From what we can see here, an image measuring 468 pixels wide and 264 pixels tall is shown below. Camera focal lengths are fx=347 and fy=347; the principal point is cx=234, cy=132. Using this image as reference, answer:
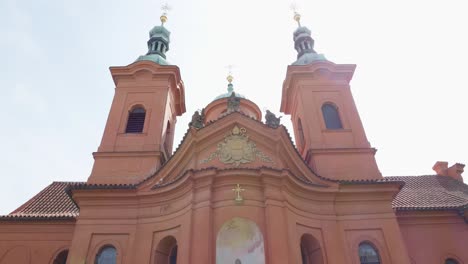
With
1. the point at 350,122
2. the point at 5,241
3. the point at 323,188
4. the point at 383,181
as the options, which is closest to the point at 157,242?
the point at 323,188

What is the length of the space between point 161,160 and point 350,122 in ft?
28.9

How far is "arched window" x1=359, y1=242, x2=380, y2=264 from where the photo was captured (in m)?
12.0

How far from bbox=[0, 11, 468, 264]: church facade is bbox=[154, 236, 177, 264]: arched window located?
39mm

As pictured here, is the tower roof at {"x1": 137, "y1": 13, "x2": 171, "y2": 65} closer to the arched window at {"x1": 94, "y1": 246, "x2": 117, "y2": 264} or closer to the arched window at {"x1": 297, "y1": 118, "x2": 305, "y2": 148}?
the arched window at {"x1": 297, "y1": 118, "x2": 305, "y2": 148}

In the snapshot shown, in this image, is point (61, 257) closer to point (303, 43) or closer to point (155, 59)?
point (155, 59)

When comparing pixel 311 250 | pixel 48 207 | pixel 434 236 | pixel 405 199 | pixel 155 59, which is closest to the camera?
pixel 311 250

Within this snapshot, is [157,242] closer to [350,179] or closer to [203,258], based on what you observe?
[203,258]

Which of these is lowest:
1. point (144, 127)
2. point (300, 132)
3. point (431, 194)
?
point (431, 194)

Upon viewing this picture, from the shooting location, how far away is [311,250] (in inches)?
479

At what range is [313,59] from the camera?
725 inches

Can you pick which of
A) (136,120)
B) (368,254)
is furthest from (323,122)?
(136,120)

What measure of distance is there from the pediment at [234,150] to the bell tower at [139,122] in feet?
6.16

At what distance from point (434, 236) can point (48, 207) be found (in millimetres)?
17106

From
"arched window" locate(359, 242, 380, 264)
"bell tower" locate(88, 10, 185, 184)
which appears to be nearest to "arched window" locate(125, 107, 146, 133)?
"bell tower" locate(88, 10, 185, 184)
